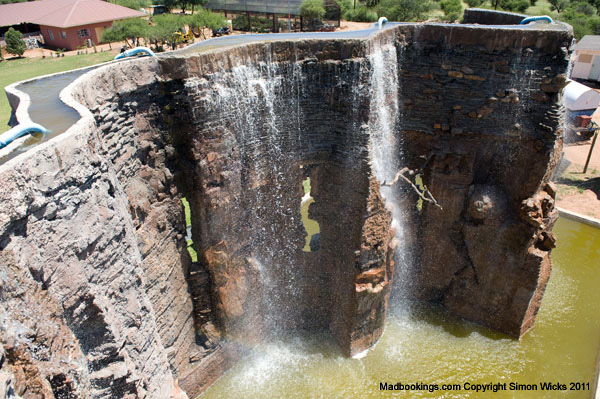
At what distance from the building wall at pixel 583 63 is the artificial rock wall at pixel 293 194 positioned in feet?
71.9

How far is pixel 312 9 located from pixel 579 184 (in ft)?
54.9

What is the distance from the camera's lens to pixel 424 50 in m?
9.51

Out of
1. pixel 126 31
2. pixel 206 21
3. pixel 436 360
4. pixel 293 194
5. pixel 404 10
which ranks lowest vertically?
pixel 436 360

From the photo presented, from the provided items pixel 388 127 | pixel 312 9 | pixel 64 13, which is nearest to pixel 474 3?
pixel 312 9

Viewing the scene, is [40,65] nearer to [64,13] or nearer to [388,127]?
[64,13]

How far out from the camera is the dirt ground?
15.5 meters

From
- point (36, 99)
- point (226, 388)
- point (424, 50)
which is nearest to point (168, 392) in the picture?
point (226, 388)

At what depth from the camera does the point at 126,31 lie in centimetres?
2931

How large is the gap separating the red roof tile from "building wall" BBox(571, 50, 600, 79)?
104 feet

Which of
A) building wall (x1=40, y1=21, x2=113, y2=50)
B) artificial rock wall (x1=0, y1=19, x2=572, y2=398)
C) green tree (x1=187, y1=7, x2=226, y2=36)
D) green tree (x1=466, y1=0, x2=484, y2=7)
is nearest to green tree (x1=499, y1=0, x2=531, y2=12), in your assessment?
green tree (x1=466, y1=0, x2=484, y2=7)

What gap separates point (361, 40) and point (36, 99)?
5.68 m

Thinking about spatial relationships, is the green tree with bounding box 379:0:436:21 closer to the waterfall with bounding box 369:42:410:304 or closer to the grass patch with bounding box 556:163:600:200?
the grass patch with bounding box 556:163:600:200

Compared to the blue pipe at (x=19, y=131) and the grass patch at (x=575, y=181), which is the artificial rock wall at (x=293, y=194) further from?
the grass patch at (x=575, y=181)

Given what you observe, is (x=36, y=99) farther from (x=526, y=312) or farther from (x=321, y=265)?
(x=526, y=312)
